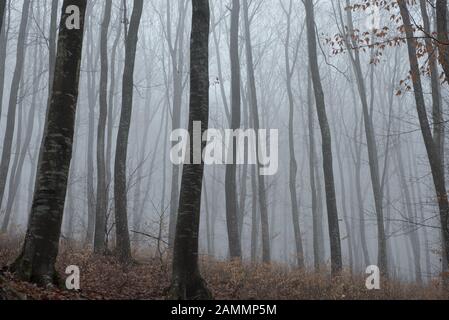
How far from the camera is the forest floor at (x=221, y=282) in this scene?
7691mm

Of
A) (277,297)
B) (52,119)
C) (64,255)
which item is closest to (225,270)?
(277,297)

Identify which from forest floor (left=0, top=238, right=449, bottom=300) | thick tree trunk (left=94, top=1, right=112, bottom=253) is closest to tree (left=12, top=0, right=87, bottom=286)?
forest floor (left=0, top=238, right=449, bottom=300)

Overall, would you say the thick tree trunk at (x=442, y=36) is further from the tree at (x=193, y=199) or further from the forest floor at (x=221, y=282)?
the forest floor at (x=221, y=282)

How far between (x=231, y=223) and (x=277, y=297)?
16.1 feet

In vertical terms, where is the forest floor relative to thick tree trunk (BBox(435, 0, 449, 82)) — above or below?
below

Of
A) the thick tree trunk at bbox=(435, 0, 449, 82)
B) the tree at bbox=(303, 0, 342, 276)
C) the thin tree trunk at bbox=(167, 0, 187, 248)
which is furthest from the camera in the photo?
the thin tree trunk at bbox=(167, 0, 187, 248)

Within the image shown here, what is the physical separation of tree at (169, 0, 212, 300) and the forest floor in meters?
0.44

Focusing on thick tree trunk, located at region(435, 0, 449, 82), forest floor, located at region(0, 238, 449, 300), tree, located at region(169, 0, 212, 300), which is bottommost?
forest floor, located at region(0, 238, 449, 300)

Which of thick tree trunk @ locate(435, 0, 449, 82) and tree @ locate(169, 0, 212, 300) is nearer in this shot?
tree @ locate(169, 0, 212, 300)

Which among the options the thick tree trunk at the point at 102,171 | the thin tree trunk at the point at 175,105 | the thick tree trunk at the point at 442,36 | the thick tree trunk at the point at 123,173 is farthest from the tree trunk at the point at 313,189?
the thick tree trunk at the point at 442,36

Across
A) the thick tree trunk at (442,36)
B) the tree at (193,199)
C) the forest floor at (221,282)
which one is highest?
the thick tree trunk at (442,36)

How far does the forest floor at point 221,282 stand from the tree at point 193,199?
443 millimetres

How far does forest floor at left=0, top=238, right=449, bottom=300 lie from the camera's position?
7691mm

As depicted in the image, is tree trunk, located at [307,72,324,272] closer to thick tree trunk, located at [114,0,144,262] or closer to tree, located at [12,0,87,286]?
thick tree trunk, located at [114,0,144,262]
